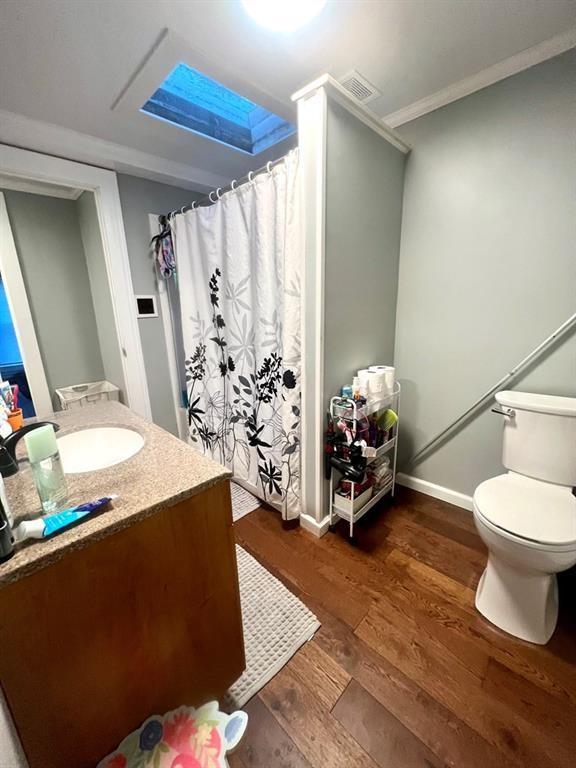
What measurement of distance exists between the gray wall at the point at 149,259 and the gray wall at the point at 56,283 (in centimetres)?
95

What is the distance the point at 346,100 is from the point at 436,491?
2149 mm

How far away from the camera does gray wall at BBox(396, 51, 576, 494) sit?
1.38 metres

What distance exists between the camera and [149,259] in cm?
231

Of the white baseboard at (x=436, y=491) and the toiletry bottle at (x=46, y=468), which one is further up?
the toiletry bottle at (x=46, y=468)

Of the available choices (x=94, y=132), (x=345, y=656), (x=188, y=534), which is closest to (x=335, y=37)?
(x=94, y=132)

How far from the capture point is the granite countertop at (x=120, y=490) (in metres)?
0.58

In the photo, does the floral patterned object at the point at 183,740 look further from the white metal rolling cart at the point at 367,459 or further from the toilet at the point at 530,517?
the toilet at the point at 530,517

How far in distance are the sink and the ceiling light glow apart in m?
1.52

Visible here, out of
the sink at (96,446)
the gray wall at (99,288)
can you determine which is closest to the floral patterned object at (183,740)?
the sink at (96,446)

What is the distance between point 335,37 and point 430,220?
93 cm

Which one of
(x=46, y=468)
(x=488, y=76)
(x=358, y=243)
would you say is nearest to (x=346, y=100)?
(x=358, y=243)

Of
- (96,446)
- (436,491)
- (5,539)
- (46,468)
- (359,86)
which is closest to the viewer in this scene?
(5,539)

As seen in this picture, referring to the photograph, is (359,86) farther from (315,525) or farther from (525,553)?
(315,525)

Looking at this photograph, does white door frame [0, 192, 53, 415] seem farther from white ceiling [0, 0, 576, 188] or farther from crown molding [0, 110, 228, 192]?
white ceiling [0, 0, 576, 188]
